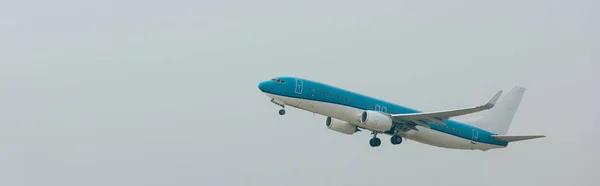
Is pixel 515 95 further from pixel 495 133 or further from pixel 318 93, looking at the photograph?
pixel 318 93

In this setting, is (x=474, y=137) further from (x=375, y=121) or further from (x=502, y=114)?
(x=375, y=121)

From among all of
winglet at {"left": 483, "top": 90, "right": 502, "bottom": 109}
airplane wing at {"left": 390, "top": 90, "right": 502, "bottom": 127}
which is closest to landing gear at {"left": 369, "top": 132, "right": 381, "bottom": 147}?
airplane wing at {"left": 390, "top": 90, "right": 502, "bottom": 127}

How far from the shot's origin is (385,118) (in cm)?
7812

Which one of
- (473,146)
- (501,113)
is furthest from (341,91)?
(501,113)

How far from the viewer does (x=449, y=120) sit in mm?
85625

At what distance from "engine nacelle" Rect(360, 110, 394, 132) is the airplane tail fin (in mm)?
15215

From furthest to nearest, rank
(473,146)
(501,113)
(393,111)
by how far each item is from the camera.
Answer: (501,113) → (473,146) → (393,111)

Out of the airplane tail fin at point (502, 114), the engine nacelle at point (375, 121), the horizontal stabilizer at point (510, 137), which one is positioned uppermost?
the airplane tail fin at point (502, 114)

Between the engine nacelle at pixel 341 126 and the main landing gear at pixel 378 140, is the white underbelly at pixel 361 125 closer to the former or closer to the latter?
the main landing gear at pixel 378 140

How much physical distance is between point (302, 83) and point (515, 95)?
28.0 metres

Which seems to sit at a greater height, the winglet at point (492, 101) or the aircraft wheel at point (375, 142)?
the winglet at point (492, 101)

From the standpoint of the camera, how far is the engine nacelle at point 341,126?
3258 inches

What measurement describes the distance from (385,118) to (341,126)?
5946 mm

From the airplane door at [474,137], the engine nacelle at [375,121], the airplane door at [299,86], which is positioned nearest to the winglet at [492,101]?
the engine nacelle at [375,121]
